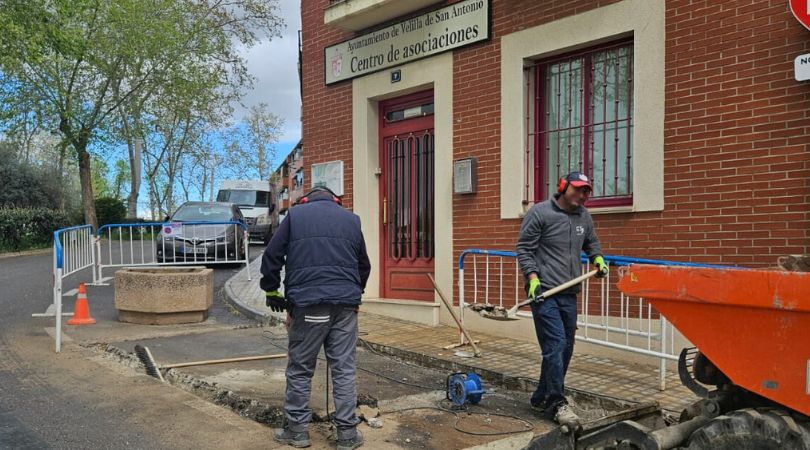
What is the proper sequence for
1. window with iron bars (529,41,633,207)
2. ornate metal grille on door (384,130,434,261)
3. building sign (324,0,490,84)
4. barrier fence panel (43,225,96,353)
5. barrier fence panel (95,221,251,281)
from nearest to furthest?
window with iron bars (529,41,633,207)
building sign (324,0,490,84)
ornate metal grille on door (384,130,434,261)
barrier fence panel (43,225,96,353)
barrier fence panel (95,221,251,281)

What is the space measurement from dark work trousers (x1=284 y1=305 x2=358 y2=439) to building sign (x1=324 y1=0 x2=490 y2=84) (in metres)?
4.75

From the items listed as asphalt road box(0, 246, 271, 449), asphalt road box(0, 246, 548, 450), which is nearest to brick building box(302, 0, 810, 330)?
asphalt road box(0, 246, 548, 450)

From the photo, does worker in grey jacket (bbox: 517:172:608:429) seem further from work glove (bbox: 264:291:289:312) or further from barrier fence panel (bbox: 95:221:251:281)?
barrier fence panel (bbox: 95:221:251:281)

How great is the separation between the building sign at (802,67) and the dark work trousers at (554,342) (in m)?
2.62

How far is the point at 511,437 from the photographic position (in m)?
4.43

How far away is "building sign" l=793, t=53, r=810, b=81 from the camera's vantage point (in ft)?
17.3

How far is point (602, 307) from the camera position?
20.9 ft

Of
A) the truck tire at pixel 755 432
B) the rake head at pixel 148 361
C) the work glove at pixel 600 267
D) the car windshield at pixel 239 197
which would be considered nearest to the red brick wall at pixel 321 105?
the rake head at pixel 148 361

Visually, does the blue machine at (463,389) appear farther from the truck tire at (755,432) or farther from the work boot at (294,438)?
the truck tire at (755,432)

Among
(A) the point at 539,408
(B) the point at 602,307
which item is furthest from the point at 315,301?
(B) the point at 602,307

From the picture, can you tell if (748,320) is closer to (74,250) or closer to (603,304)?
(603,304)

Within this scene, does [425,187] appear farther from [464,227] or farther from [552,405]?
[552,405]

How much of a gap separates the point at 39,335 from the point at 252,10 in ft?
77.2

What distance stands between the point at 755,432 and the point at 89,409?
172 inches
